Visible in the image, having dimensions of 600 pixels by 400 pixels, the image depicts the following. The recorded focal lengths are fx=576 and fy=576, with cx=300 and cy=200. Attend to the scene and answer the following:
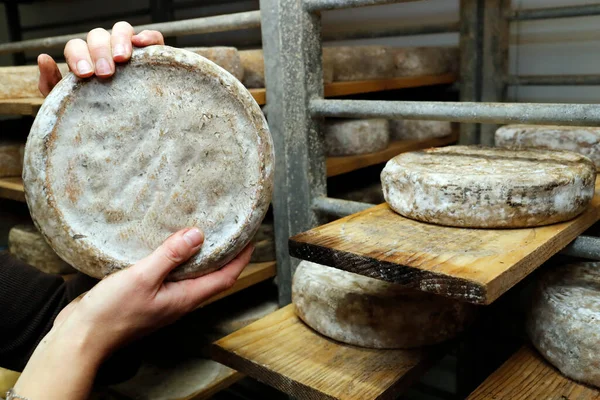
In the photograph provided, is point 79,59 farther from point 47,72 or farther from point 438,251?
point 438,251

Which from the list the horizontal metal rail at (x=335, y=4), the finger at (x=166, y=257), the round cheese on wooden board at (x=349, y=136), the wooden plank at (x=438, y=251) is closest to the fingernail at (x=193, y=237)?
the finger at (x=166, y=257)

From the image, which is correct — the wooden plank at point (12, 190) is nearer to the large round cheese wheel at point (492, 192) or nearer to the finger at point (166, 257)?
the finger at point (166, 257)

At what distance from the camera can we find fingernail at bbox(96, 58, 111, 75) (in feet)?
3.35

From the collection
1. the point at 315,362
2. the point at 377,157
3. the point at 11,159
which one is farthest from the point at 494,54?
the point at 11,159

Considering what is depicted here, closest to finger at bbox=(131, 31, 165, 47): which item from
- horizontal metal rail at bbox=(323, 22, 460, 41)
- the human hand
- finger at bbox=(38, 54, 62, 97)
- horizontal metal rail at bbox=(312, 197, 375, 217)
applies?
the human hand

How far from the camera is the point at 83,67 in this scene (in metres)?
1.02

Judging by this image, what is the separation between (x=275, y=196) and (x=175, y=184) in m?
0.64

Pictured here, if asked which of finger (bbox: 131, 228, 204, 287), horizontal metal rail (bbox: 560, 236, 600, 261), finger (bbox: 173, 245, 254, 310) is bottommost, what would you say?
finger (bbox: 173, 245, 254, 310)

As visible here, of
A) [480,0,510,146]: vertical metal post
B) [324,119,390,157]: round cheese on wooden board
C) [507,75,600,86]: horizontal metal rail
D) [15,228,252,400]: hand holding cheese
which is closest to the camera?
[15,228,252,400]: hand holding cheese

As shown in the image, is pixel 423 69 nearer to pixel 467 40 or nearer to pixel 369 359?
pixel 467 40

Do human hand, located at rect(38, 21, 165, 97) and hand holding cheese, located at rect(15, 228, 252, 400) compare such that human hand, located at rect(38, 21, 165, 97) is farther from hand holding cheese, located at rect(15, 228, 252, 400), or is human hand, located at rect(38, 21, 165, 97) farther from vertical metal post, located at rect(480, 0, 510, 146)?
vertical metal post, located at rect(480, 0, 510, 146)

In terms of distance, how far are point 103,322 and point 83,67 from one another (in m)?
0.45

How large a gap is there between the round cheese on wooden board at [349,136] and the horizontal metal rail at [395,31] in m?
0.86

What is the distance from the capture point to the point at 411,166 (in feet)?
3.78
